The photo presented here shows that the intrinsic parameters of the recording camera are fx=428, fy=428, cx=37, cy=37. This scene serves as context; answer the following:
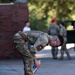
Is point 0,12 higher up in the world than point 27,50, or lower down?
lower down

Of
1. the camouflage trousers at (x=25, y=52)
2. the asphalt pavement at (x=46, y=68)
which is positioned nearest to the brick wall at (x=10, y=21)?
the asphalt pavement at (x=46, y=68)

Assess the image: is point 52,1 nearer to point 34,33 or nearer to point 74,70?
point 74,70

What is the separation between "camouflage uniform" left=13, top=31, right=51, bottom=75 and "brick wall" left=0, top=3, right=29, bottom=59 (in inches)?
340

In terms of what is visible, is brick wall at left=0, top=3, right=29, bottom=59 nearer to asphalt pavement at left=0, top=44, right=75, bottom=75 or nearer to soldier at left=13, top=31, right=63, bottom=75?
asphalt pavement at left=0, top=44, right=75, bottom=75

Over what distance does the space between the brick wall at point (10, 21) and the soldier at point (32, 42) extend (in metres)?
8.64

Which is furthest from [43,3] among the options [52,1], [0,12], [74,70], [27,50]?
[27,50]

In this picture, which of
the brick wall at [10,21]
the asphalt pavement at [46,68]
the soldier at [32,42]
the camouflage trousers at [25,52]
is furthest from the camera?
the brick wall at [10,21]

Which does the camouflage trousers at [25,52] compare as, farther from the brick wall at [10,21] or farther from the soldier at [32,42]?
the brick wall at [10,21]

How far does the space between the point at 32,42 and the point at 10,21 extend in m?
9.20

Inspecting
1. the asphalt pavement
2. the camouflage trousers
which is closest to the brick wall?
the asphalt pavement

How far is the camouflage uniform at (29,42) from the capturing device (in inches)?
385

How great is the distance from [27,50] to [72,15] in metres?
30.0

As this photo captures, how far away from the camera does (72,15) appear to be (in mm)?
39969

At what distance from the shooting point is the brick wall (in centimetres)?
1902
